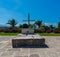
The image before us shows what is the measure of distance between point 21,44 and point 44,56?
254 centimetres

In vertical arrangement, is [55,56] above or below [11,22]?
below

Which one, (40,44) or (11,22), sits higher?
(11,22)

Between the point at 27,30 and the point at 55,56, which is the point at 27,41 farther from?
the point at 27,30

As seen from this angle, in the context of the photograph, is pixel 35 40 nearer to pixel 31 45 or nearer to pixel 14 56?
pixel 31 45

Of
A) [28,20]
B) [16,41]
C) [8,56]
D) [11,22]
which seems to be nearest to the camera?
[8,56]

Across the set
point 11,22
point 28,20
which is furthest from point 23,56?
point 11,22

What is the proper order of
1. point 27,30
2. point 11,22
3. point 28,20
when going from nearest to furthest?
point 27,30
point 28,20
point 11,22

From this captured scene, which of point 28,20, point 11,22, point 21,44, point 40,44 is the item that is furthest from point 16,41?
point 11,22

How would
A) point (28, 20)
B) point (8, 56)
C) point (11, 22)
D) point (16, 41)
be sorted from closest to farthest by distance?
1. point (8, 56)
2. point (16, 41)
3. point (28, 20)
4. point (11, 22)

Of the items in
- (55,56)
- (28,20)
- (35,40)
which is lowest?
(55,56)

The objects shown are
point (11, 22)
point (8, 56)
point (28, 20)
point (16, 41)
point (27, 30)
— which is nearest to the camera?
point (8, 56)

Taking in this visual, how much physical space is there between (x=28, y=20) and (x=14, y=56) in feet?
51.8

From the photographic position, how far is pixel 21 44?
709 centimetres

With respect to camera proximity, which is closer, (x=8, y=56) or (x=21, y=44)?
(x=8, y=56)
